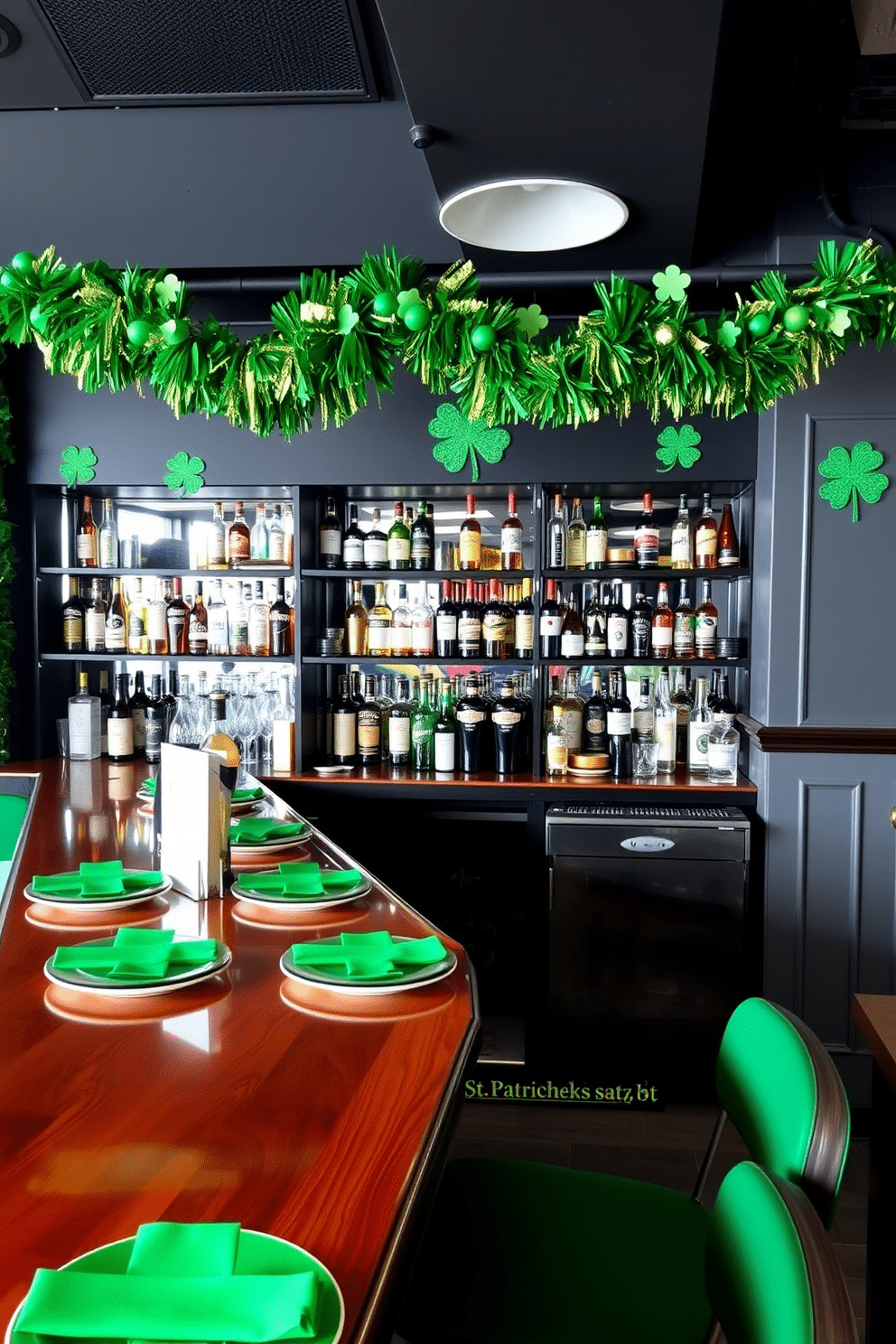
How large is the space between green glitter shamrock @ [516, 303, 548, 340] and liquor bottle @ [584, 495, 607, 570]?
3.74ft

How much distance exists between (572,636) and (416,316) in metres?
1.47

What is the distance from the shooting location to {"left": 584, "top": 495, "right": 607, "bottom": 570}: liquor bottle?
140 inches

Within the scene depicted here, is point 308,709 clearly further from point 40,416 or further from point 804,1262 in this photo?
point 804,1262

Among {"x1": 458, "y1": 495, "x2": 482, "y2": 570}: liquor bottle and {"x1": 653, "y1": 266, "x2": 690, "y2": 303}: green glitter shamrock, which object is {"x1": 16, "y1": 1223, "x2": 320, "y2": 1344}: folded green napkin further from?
{"x1": 458, "y1": 495, "x2": 482, "y2": 570}: liquor bottle

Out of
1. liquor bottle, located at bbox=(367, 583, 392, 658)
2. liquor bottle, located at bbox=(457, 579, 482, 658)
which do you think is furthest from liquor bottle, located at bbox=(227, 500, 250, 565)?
liquor bottle, located at bbox=(457, 579, 482, 658)

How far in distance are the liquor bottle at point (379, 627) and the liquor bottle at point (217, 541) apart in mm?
589

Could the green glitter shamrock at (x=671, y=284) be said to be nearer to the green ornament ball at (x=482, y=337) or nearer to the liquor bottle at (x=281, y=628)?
the green ornament ball at (x=482, y=337)

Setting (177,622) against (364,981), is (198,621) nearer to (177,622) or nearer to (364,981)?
(177,622)

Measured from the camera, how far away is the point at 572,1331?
1.28 metres

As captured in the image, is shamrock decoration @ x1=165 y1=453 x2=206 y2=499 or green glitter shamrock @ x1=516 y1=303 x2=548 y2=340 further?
shamrock decoration @ x1=165 y1=453 x2=206 y2=499

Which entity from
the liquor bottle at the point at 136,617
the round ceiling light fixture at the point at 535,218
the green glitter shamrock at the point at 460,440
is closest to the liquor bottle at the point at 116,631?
the liquor bottle at the point at 136,617

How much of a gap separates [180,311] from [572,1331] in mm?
2237

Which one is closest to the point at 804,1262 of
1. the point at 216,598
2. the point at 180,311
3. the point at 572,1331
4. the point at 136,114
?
the point at 572,1331

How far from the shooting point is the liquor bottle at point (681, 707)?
371cm
